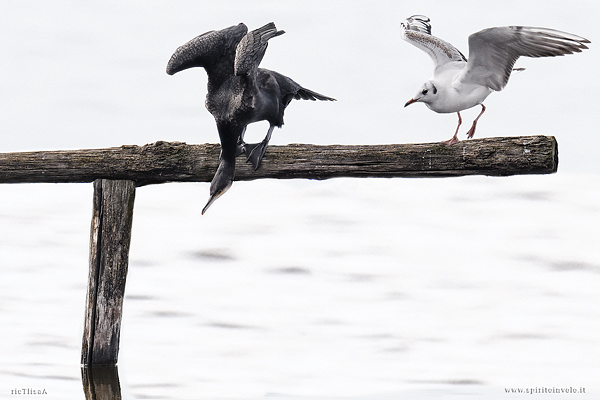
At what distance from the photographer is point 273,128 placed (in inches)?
205

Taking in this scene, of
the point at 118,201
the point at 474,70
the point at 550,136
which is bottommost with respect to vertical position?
the point at 118,201

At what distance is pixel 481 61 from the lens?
458 centimetres

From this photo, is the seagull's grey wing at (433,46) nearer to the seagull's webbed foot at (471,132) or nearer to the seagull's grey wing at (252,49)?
the seagull's webbed foot at (471,132)

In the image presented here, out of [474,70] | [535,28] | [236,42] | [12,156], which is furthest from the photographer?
[12,156]

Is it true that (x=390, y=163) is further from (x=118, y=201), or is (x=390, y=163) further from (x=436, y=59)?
(x=118, y=201)

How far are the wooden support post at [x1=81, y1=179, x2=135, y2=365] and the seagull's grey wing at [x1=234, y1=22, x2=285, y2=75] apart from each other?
1099 millimetres

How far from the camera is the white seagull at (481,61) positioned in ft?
14.3

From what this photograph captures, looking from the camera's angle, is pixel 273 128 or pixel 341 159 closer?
pixel 341 159

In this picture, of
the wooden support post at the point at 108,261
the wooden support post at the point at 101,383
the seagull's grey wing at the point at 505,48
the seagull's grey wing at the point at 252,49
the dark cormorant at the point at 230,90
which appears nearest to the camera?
the seagull's grey wing at the point at 505,48

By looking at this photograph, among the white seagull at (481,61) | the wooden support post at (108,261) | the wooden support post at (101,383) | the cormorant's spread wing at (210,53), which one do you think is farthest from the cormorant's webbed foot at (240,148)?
the wooden support post at (101,383)

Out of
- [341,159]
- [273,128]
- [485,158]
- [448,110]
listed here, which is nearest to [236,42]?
[273,128]

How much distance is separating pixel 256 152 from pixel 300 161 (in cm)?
31

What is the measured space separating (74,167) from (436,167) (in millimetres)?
2278

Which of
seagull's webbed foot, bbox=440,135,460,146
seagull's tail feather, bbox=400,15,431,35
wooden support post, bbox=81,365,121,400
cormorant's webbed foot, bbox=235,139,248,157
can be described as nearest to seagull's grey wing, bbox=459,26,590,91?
seagull's webbed foot, bbox=440,135,460,146
